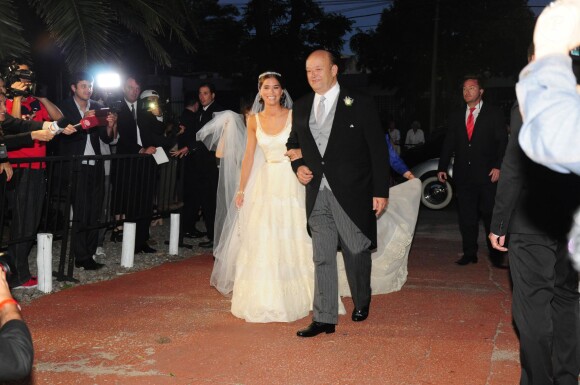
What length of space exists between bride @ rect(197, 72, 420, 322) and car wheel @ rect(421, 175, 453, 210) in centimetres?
866

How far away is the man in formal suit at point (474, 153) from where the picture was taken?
9000mm

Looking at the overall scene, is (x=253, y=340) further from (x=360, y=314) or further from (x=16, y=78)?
(x=16, y=78)

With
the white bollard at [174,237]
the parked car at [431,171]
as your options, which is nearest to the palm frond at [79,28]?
the white bollard at [174,237]

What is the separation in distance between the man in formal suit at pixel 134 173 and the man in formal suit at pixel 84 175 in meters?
0.38

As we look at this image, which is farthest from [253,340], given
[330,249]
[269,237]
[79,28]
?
[79,28]

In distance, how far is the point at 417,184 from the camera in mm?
8234

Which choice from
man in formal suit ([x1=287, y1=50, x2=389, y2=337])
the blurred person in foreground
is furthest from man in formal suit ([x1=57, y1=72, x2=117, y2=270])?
the blurred person in foreground

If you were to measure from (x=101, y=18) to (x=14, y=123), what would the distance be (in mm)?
1401

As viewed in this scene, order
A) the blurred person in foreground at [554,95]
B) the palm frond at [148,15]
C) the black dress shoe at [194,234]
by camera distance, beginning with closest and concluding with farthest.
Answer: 1. the blurred person in foreground at [554,95]
2. the palm frond at [148,15]
3. the black dress shoe at [194,234]

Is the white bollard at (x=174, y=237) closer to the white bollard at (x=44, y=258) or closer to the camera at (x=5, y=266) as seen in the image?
the white bollard at (x=44, y=258)

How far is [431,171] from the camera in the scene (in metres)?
16.4

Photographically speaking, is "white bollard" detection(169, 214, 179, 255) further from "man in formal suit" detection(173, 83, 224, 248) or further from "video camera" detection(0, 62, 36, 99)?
"video camera" detection(0, 62, 36, 99)

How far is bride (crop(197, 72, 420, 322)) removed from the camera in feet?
21.8

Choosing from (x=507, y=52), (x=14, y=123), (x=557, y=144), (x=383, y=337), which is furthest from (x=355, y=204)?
(x=507, y=52)
